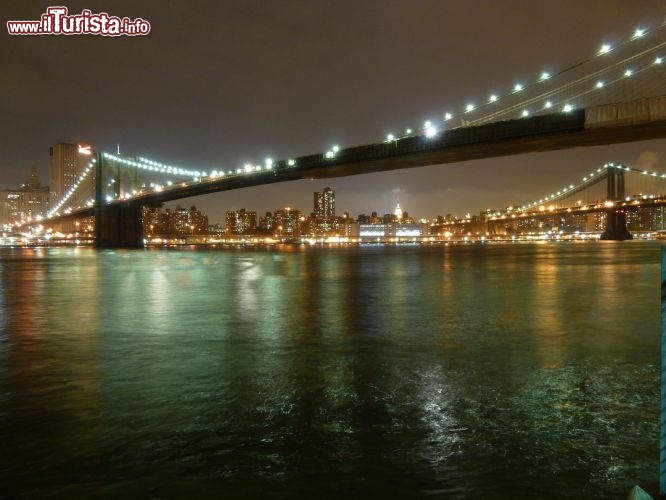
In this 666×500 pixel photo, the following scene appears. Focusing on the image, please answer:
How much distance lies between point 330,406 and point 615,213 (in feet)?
427

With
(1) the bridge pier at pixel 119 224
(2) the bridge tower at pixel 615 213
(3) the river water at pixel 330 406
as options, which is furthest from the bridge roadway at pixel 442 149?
(2) the bridge tower at pixel 615 213

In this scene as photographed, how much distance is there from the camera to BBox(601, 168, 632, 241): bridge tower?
405ft

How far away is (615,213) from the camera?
4818 inches

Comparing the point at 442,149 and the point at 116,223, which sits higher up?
the point at 442,149

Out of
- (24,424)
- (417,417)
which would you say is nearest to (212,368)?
(24,424)

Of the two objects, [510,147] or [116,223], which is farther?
[116,223]

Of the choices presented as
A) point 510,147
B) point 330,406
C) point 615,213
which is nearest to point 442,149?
point 510,147

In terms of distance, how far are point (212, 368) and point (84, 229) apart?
16161 centimetres

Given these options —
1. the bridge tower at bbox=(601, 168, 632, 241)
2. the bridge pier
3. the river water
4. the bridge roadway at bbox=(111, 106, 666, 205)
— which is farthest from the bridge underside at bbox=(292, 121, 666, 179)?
the bridge tower at bbox=(601, 168, 632, 241)

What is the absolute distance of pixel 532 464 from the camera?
13.8 ft

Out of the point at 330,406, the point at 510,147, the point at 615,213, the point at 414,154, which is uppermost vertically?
the point at 414,154

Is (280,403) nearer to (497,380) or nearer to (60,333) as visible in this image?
(497,380)

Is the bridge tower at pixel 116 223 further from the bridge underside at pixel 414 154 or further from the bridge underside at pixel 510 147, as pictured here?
the bridge underside at pixel 510 147

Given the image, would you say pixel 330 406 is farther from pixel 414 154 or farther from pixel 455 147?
pixel 414 154
